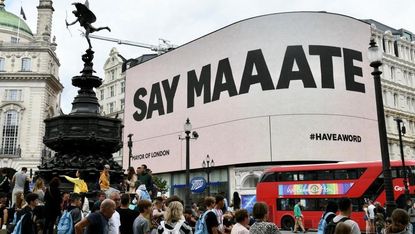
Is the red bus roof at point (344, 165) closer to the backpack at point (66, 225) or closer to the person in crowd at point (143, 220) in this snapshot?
the person in crowd at point (143, 220)

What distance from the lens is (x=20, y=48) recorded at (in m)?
63.2

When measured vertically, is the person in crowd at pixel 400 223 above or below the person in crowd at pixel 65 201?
below

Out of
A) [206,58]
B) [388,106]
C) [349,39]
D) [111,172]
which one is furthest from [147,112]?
[111,172]

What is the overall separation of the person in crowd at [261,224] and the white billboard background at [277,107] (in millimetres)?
38359

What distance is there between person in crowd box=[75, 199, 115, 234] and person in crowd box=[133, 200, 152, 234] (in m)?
0.78

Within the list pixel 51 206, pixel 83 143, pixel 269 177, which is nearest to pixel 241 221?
pixel 51 206

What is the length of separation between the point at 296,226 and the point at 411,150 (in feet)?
108

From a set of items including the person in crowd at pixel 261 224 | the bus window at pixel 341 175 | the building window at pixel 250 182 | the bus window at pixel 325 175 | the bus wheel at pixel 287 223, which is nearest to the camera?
the person in crowd at pixel 261 224

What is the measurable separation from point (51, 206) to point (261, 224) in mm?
5683

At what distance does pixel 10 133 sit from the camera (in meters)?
61.4

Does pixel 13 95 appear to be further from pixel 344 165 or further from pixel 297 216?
pixel 344 165

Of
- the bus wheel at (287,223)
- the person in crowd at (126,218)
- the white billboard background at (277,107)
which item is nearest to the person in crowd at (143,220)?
the person in crowd at (126,218)

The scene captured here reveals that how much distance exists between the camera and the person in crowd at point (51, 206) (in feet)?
30.7

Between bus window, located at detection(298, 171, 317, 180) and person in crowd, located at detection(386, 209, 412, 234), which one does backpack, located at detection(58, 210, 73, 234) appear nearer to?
person in crowd, located at detection(386, 209, 412, 234)
